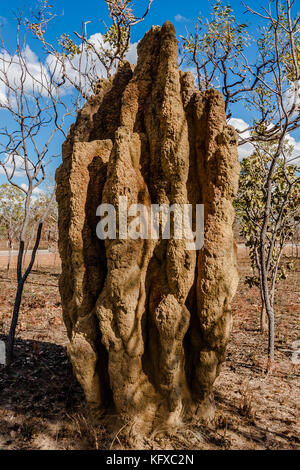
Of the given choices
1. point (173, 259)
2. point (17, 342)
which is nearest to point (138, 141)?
point (173, 259)

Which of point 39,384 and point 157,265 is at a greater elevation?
point 157,265

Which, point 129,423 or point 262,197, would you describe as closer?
point 129,423

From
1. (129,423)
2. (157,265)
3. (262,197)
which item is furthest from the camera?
(262,197)

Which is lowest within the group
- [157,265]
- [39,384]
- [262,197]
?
[39,384]

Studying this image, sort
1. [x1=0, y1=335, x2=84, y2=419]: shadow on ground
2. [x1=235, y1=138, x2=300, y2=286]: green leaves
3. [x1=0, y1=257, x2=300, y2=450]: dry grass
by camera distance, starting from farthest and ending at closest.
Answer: [x1=235, y1=138, x2=300, y2=286]: green leaves < [x1=0, y1=335, x2=84, y2=419]: shadow on ground < [x1=0, y1=257, x2=300, y2=450]: dry grass

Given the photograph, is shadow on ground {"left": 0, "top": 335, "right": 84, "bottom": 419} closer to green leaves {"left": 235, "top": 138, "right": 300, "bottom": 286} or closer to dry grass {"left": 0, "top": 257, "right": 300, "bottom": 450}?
dry grass {"left": 0, "top": 257, "right": 300, "bottom": 450}

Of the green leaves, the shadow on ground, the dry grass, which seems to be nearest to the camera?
the dry grass

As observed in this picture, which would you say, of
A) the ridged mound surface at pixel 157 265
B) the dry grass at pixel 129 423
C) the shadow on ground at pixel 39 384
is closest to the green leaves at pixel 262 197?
the dry grass at pixel 129 423

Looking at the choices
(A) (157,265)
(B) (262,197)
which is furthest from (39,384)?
(B) (262,197)

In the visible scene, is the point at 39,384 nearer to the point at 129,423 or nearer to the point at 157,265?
the point at 129,423

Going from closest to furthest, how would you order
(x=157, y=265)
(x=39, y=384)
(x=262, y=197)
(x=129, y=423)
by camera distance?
(x=129, y=423) → (x=157, y=265) → (x=39, y=384) → (x=262, y=197)

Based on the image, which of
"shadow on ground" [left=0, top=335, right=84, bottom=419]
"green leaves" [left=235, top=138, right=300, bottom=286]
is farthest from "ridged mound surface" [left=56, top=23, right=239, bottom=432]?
"green leaves" [left=235, top=138, right=300, bottom=286]

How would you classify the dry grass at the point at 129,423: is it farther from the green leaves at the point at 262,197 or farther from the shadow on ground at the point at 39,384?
the green leaves at the point at 262,197

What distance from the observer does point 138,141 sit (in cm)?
365
